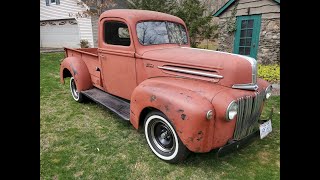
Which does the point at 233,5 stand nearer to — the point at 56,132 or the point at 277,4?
the point at 277,4

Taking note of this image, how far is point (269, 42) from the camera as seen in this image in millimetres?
8789

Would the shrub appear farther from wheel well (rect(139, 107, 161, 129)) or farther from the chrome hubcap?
the chrome hubcap

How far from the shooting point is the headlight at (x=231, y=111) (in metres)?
2.68

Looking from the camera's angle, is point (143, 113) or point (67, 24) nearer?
point (143, 113)

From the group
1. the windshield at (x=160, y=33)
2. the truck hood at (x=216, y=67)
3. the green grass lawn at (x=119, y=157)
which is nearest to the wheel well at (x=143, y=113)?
the green grass lawn at (x=119, y=157)

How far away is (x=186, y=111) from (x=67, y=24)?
56.1 ft

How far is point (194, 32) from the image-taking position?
486 inches

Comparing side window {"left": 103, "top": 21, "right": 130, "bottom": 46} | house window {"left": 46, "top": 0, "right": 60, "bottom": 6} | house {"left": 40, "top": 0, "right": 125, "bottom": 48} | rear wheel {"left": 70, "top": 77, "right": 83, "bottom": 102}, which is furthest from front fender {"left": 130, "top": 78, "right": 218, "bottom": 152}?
house window {"left": 46, "top": 0, "right": 60, "bottom": 6}

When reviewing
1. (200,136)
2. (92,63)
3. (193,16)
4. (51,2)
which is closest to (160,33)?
(92,63)

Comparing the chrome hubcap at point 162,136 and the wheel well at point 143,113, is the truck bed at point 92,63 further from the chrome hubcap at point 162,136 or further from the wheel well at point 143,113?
the chrome hubcap at point 162,136

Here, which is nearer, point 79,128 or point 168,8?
point 79,128

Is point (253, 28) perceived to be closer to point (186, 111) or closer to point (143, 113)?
point (143, 113)
